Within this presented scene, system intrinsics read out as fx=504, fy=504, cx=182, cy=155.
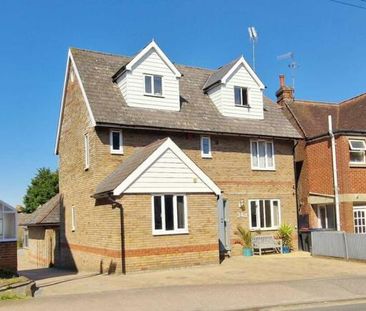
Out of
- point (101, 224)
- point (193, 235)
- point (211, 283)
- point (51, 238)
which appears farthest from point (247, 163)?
point (51, 238)

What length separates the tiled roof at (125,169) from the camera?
1852 centimetres

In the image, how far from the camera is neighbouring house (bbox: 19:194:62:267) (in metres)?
28.5

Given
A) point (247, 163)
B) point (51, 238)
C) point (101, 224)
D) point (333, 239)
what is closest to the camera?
point (101, 224)

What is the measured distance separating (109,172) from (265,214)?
8.59 m

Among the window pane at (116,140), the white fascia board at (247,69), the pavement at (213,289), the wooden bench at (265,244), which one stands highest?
the white fascia board at (247,69)

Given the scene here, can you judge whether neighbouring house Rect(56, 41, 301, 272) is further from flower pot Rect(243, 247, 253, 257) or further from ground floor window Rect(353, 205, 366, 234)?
ground floor window Rect(353, 205, 366, 234)

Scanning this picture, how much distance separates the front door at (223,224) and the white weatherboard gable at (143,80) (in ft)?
16.2

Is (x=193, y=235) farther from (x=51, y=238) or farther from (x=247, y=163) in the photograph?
(x=51, y=238)

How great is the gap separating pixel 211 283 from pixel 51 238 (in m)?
17.0

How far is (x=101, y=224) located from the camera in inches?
789

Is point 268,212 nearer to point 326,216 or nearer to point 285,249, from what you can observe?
point 285,249

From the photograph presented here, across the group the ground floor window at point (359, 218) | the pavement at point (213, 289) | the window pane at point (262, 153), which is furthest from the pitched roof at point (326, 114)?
the pavement at point (213, 289)

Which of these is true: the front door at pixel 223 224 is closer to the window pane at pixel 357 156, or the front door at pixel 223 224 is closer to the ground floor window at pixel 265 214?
the ground floor window at pixel 265 214

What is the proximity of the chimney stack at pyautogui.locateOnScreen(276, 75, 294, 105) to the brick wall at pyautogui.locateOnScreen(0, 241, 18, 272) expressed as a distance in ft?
62.3
